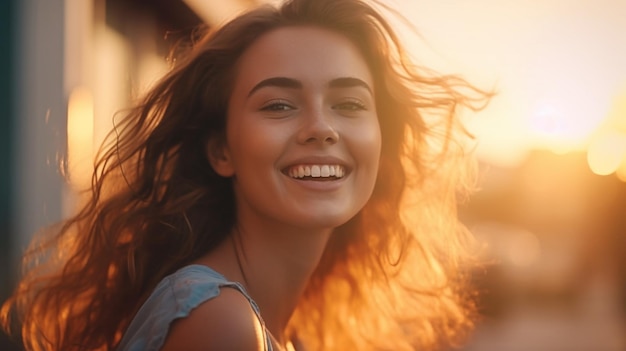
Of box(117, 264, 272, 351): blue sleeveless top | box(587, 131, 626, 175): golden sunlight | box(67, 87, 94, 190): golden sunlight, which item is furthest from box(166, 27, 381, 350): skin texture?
box(587, 131, 626, 175): golden sunlight

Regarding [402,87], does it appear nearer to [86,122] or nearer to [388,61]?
[388,61]

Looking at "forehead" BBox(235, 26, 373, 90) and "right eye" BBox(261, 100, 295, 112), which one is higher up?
"forehead" BBox(235, 26, 373, 90)

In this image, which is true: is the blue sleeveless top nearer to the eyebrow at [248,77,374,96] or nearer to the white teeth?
the white teeth

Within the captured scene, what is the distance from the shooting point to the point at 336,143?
2990 millimetres

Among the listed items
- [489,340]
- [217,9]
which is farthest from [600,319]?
[217,9]

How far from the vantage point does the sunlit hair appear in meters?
3.21

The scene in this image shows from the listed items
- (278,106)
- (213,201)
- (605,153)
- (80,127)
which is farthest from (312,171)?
(605,153)

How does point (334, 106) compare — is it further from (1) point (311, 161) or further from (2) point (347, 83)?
(1) point (311, 161)

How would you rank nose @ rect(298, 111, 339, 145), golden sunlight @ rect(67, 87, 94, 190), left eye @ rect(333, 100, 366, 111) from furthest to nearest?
golden sunlight @ rect(67, 87, 94, 190) < left eye @ rect(333, 100, 366, 111) < nose @ rect(298, 111, 339, 145)

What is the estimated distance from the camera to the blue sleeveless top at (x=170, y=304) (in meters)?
2.54

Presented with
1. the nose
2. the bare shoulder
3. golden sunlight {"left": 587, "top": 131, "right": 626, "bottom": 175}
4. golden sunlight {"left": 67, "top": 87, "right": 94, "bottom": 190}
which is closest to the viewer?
the bare shoulder

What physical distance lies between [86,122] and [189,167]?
2.32 m

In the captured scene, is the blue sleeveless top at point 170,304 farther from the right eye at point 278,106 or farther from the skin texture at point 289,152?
the right eye at point 278,106

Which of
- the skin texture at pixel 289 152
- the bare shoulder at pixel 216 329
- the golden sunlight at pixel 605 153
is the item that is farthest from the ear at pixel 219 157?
the golden sunlight at pixel 605 153
